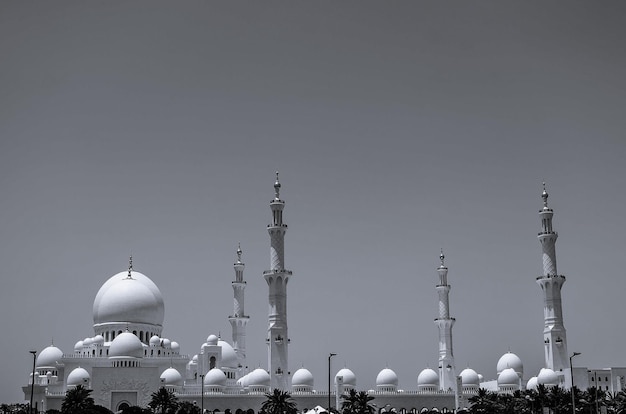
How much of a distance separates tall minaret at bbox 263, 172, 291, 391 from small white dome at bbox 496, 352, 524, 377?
29698mm

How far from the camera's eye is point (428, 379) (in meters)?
93.0

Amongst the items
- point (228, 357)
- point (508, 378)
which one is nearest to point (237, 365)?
point (228, 357)

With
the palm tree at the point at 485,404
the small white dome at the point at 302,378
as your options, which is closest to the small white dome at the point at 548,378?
the palm tree at the point at 485,404

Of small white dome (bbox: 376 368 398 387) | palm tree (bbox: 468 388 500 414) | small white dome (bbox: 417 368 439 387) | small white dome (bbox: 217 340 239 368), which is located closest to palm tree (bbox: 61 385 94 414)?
small white dome (bbox: 217 340 239 368)

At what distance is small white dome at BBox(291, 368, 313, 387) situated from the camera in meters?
89.0

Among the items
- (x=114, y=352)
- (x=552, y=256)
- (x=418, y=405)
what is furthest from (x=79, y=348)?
(x=552, y=256)

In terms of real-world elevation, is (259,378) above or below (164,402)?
above

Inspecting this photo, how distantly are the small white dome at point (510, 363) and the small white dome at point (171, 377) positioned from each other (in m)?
37.4

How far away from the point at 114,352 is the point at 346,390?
901 inches

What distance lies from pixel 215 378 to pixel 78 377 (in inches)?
501

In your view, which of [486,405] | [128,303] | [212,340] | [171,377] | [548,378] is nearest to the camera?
[486,405]

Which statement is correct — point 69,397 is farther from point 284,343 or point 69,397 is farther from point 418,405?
point 418,405

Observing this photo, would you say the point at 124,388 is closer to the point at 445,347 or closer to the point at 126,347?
the point at 126,347

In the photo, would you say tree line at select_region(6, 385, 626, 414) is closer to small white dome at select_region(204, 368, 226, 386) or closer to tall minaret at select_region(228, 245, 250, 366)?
small white dome at select_region(204, 368, 226, 386)
